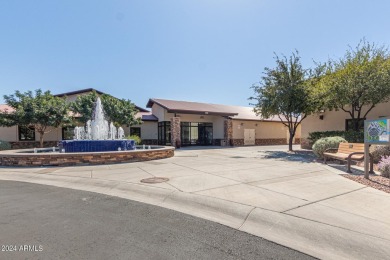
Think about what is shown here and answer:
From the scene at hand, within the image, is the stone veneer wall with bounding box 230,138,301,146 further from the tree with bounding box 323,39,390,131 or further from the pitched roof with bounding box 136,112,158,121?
the tree with bounding box 323,39,390,131

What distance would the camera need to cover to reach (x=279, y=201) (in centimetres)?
539

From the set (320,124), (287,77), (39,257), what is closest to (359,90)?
(287,77)

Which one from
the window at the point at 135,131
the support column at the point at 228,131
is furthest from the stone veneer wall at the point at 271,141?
the window at the point at 135,131

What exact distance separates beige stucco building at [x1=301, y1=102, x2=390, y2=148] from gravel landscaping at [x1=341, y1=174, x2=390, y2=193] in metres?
11.5

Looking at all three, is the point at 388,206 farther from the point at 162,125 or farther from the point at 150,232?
the point at 162,125

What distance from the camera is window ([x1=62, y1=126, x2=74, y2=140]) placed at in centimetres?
2250

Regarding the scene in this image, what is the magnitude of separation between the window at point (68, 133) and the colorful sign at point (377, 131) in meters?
22.7

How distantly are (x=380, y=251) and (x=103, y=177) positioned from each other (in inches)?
304

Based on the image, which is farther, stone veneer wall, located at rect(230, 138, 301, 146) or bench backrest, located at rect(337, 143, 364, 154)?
stone veneer wall, located at rect(230, 138, 301, 146)

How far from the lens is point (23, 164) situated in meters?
11.2

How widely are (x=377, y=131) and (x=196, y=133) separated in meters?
21.2

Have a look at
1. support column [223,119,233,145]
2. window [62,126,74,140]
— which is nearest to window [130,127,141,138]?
window [62,126,74,140]

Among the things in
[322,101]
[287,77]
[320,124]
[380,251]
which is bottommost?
[380,251]

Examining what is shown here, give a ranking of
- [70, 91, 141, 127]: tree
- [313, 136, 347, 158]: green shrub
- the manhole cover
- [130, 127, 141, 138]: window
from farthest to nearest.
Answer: [130, 127, 141, 138]: window < [70, 91, 141, 127]: tree < [313, 136, 347, 158]: green shrub < the manhole cover
